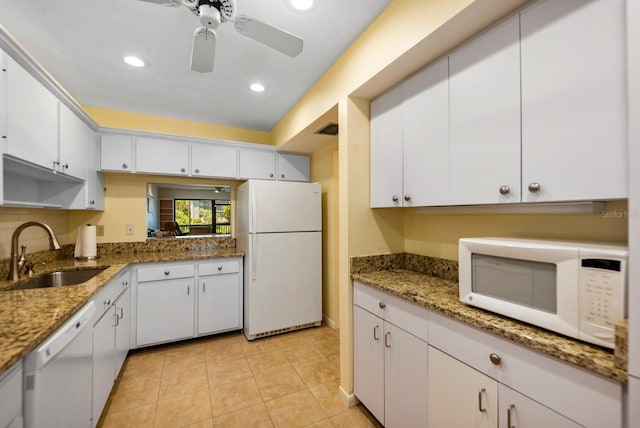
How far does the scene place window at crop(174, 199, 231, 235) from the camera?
3.23m

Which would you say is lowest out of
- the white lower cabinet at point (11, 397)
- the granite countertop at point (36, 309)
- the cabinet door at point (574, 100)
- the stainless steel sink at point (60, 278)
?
the white lower cabinet at point (11, 397)

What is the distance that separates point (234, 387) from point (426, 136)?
2246mm

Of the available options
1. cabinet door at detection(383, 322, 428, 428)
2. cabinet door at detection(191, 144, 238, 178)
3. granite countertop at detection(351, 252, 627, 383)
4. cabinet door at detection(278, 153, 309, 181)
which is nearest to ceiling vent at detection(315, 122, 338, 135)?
cabinet door at detection(278, 153, 309, 181)

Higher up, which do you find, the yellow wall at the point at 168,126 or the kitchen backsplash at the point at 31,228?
the yellow wall at the point at 168,126

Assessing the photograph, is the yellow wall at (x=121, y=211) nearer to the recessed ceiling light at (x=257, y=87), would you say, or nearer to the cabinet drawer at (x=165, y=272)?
the cabinet drawer at (x=165, y=272)

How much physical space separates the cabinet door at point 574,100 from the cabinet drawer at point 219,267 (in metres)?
2.63

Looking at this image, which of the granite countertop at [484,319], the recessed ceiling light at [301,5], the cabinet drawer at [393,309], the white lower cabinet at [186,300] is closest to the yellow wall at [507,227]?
the granite countertop at [484,319]

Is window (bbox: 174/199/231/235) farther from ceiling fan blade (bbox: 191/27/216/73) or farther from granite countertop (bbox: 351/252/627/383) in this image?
granite countertop (bbox: 351/252/627/383)

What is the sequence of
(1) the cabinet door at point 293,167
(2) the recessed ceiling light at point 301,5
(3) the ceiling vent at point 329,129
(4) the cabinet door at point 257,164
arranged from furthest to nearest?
(1) the cabinet door at point 293,167 → (4) the cabinet door at point 257,164 → (3) the ceiling vent at point 329,129 → (2) the recessed ceiling light at point 301,5

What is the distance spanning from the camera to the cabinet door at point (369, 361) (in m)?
1.61

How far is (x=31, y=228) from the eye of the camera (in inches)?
85.7

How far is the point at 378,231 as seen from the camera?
1.96m

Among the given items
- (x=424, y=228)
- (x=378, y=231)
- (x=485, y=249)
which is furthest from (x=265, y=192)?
(x=485, y=249)

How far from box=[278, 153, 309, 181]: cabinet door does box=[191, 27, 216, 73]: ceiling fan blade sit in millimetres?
1777
